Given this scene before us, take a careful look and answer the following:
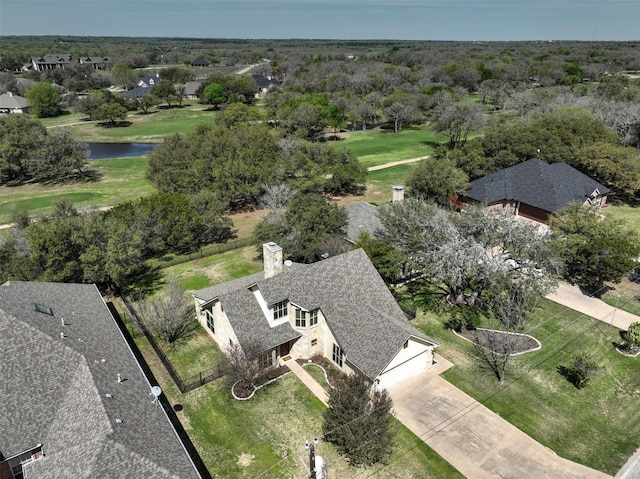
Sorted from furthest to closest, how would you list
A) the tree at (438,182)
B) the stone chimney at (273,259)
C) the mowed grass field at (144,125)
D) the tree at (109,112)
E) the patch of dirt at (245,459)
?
1. the tree at (109,112)
2. the mowed grass field at (144,125)
3. the tree at (438,182)
4. the stone chimney at (273,259)
5. the patch of dirt at (245,459)

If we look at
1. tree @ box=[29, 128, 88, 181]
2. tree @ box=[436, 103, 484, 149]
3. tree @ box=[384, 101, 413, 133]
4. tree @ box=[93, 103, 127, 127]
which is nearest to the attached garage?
tree @ box=[436, 103, 484, 149]

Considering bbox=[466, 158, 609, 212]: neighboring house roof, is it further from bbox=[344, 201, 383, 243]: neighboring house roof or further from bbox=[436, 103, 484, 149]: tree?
bbox=[436, 103, 484, 149]: tree

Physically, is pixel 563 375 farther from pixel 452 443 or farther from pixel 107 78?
pixel 107 78

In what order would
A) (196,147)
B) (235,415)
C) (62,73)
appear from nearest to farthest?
(235,415) → (196,147) → (62,73)

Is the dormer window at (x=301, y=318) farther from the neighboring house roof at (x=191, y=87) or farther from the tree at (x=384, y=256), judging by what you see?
the neighboring house roof at (x=191, y=87)

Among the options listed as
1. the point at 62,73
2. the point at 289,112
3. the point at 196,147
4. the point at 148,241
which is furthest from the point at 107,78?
the point at 148,241

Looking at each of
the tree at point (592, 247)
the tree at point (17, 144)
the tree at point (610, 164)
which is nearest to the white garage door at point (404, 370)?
the tree at point (592, 247)
